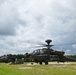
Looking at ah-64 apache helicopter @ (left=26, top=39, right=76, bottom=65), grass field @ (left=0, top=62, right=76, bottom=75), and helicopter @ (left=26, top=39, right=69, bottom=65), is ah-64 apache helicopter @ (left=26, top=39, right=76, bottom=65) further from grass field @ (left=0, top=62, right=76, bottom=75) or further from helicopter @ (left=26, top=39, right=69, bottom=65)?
grass field @ (left=0, top=62, right=76, bottom=75)

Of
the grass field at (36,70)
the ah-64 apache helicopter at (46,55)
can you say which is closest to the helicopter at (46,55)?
the ah-64 apache helicopter at (46,55)

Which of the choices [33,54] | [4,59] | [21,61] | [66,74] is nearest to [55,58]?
[33,54]

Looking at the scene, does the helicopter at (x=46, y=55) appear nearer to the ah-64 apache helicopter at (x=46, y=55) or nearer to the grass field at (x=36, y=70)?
the ah-64 apache helicopter at (x=46, y=55)

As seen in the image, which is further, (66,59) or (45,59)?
(66,59)

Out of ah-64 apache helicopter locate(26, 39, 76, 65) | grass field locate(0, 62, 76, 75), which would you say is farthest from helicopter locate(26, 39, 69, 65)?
grass field locate(0, 62, 76, 75)

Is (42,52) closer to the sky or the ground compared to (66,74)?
closer to the sky

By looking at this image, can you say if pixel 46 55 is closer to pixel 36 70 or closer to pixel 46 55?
pixel 46 55

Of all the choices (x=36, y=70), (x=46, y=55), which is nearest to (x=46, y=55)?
(x=46, y=55)

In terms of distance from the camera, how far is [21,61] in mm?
55594

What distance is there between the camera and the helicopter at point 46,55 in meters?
48.9

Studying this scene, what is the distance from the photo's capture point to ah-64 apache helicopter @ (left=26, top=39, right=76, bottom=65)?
160 feet

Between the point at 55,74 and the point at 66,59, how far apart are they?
30.2m

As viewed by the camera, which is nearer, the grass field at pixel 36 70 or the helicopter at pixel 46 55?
the grass field at pixel 36 70

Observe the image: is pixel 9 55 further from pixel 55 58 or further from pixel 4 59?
pixel 55 58
